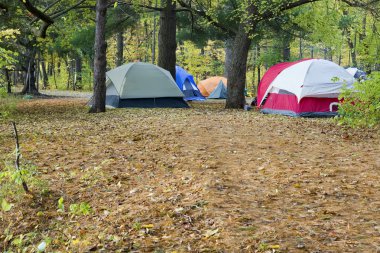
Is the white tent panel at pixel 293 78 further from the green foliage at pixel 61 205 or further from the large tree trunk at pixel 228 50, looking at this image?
the green foliage at pixel 61 205

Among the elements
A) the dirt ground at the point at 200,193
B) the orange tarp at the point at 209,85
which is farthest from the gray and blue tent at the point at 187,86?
the dirt ground at the point at 200,193

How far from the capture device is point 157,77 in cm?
1463

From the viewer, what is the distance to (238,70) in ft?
45.0

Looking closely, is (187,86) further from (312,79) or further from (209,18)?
(312,79)

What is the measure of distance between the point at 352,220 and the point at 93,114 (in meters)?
9.29

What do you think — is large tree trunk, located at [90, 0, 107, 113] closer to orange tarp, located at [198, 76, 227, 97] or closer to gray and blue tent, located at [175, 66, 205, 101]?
gray and blue tent, located at [175, 66, 205, 101]

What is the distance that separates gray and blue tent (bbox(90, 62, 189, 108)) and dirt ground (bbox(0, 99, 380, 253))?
21.5ft

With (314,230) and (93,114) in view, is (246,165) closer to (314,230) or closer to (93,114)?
(314,230)

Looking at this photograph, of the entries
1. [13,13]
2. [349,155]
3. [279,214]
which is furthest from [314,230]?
[13,13]

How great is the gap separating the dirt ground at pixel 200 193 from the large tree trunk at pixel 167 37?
8697mm

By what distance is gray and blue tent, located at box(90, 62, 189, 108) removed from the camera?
14266 millimetres

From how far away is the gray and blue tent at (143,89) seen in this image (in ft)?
46.8

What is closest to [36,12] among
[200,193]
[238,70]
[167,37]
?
[167,37]

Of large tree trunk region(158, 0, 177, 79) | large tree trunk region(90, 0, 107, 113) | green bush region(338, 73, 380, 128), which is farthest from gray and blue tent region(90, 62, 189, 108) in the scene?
green bush region(338, 73, 380, 128)
